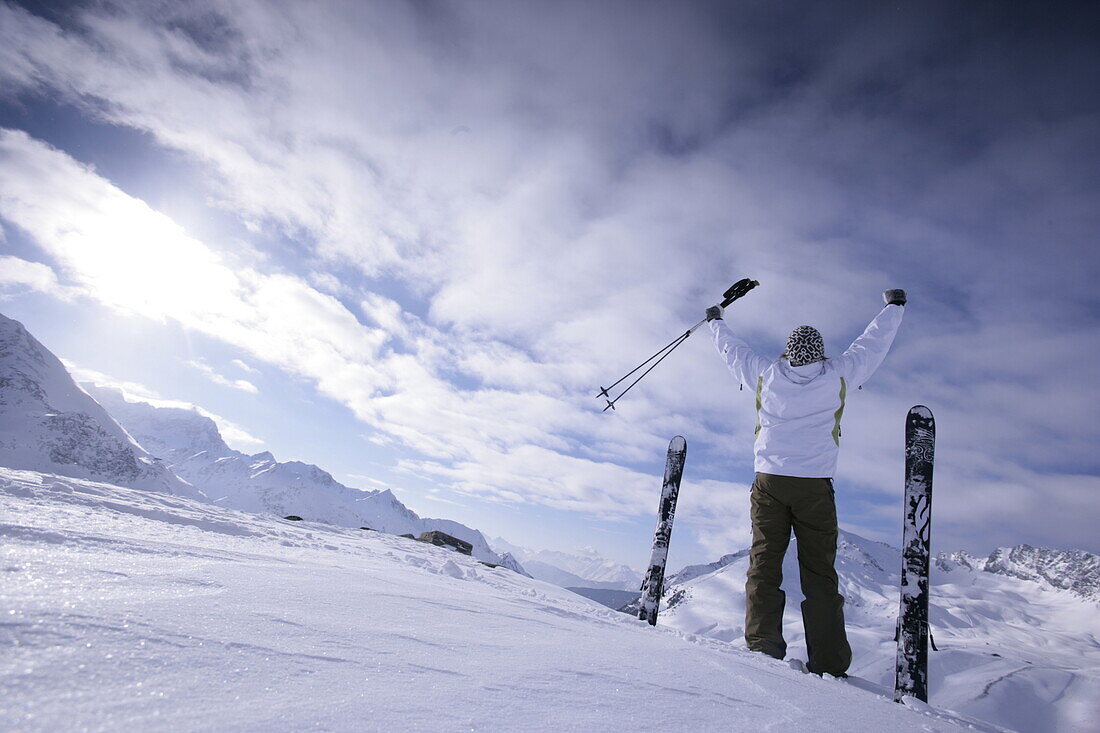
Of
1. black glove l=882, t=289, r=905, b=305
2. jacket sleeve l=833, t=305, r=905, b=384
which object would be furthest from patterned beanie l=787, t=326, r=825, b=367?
black glove l=882, t=289, r=905, b=305

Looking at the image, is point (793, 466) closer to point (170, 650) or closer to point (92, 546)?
point (170, 650)

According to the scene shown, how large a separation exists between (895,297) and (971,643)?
57.3 metres

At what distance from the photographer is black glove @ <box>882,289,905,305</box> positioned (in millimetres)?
4469

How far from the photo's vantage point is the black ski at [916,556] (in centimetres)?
382

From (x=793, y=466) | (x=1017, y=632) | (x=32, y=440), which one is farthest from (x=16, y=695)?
(x=32, y=440)

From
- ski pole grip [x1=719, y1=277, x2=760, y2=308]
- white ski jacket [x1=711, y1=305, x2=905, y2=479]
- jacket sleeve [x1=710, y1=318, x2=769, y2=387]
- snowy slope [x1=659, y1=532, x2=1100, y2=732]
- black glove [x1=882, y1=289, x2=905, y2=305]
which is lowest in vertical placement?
snowy slope [x1=659, y1=532, x2=1100, y2=732]

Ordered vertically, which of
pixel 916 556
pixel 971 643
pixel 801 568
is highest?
pixel 916 556

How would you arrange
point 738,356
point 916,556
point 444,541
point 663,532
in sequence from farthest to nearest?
point 444,541 < point 663,532 < point 738,356 < point 916,556

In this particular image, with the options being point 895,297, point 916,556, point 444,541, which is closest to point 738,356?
point 895,297

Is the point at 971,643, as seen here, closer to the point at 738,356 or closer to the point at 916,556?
the point at 916,556

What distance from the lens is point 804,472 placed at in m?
4.23

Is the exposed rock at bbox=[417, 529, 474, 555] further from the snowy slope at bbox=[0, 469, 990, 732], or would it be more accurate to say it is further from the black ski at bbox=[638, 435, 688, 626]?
the snowy slope at bbox=[0, 469, 990, 732]

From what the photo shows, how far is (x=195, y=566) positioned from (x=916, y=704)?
170 inches

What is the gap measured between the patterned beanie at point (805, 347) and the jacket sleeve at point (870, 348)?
0.59 feet
